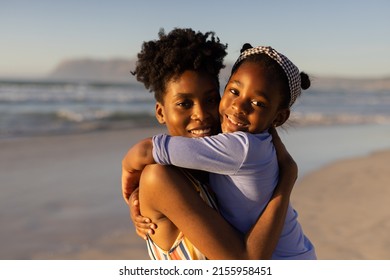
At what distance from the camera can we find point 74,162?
7895 mm

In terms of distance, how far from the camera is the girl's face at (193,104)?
208 cm

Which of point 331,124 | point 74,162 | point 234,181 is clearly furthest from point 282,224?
point 331,124

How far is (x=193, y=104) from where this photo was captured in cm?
210

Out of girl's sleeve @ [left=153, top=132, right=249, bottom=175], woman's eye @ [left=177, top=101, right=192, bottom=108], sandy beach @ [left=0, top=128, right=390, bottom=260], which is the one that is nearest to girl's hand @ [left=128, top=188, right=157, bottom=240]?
girl's sleeve @ [left=153, top=132, right=249, bottom=175]

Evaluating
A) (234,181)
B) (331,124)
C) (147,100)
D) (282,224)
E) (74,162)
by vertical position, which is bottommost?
(147,100)

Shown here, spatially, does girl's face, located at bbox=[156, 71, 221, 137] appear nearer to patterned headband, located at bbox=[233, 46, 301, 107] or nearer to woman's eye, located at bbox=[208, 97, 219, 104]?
woman's eye, located at bbox=[208, 97, 219, 104]

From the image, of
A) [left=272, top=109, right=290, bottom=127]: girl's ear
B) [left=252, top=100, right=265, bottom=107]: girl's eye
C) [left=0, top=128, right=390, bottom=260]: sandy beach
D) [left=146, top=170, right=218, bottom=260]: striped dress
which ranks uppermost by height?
[left=252, top=100, right=265, bottom=107]: girl's eye

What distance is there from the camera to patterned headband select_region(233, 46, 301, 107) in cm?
193

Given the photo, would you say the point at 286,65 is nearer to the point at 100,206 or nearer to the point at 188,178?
the point at 188,178

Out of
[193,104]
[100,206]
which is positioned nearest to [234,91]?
[193,104]

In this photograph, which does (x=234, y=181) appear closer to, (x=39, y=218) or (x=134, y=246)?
(x=134, y=246)

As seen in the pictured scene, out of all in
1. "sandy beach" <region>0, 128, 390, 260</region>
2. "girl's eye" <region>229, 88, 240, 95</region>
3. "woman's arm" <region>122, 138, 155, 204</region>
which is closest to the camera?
"woman's arm" <region>122, 138, 155, 204</region>

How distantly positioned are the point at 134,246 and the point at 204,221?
3.51 m

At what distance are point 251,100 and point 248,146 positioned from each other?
0.25 m
